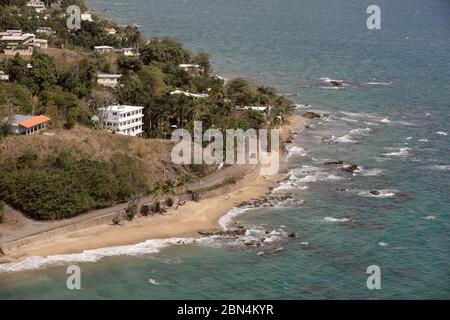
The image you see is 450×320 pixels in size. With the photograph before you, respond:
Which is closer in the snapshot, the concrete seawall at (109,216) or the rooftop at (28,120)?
the concrete seawall at (109,216)

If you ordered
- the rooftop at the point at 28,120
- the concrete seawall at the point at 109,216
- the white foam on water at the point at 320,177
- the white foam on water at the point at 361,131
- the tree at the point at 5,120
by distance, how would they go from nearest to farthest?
the concrete seawall at the point at 109,216
the tree at the point at 5,120
the rooftop at the point at 28,120
the white foam on water at the point at 320,177
the white foam on water at the point at 361,131

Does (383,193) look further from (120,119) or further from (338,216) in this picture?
(120,119)

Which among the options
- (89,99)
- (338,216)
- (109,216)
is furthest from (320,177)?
(89,99)

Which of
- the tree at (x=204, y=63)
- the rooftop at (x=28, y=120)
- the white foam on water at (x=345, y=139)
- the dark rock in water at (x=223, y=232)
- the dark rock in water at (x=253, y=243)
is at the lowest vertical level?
the dark rock in water at (x=253, y=243)

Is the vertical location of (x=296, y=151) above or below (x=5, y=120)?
below

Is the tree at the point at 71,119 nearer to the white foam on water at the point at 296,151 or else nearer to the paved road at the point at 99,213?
the paved road at the point at 99,213

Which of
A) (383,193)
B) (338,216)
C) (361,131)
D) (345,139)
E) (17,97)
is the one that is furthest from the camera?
(361,131)

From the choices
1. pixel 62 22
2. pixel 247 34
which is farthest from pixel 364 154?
pixel 247 34

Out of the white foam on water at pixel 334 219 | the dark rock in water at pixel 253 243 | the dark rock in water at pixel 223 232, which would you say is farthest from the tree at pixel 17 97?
the white foam on water at pixel 334 219
